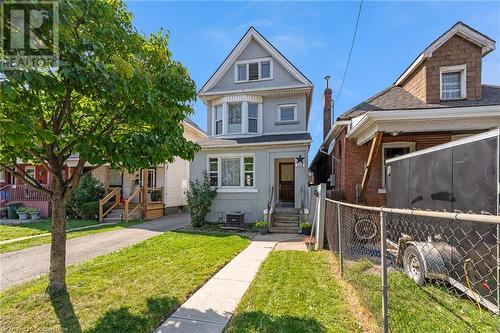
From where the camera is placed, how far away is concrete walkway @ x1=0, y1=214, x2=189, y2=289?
20.6ft

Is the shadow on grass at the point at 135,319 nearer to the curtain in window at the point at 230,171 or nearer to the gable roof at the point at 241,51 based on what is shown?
the curtain in window at the point at 230,171

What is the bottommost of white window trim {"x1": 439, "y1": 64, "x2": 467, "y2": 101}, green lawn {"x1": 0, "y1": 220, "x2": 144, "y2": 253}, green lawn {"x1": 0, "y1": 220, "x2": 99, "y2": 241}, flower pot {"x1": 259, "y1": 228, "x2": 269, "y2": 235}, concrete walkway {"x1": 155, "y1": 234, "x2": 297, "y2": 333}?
green lawn {"x1": 0, "y1": 220, "x2": 99, "y2": 241}

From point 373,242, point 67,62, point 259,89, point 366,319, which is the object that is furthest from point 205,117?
point 366,319

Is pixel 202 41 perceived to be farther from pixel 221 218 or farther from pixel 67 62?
pixel 67 62

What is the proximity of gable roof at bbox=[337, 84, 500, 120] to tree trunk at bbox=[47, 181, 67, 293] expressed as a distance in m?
9.03

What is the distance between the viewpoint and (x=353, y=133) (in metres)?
9.17

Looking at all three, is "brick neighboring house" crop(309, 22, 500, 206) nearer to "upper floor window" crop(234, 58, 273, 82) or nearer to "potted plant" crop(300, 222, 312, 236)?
"potted plant" crop(300, 222, 312, 236)

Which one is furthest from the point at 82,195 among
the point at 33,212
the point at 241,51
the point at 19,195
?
the point at 241,51

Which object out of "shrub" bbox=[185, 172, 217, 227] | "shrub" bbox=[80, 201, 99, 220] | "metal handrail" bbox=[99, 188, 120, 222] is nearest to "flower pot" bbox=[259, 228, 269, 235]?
"shrub" bbox=[185, 172, 217, 227]

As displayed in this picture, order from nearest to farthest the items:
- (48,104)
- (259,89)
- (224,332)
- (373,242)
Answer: (224,332) < (48,104) < (373,242) < (259,89)

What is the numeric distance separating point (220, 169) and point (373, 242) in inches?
312

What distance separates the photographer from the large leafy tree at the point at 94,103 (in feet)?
9.98

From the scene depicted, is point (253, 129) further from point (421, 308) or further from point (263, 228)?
point (421, 308)

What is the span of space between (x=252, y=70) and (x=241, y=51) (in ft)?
4.10
